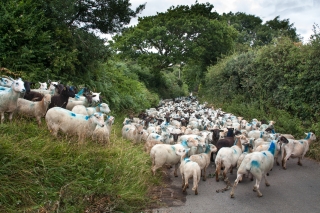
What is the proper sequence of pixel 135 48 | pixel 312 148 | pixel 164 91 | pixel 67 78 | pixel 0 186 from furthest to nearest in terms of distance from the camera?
pixel 164 91
pixel 135 48
pixel 67 78
pixel 312 148
pixel 0 186

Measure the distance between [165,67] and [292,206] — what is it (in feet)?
81.0

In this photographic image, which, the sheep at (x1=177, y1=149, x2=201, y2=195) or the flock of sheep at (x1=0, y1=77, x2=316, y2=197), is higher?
the flock of sheep at (x1=0, y1=77, x2=316, y2=197)

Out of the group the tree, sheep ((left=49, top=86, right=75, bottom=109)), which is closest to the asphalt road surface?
sheep ((left=49, top=86, right=75, bottom=109))

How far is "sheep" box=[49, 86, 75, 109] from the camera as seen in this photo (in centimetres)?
786

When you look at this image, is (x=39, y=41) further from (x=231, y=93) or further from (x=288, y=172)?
(x=231, y=93)

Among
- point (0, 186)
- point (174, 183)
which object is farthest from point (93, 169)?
point (174, 183)

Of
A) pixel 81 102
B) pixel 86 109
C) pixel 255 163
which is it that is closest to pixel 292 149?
pixel 255 163

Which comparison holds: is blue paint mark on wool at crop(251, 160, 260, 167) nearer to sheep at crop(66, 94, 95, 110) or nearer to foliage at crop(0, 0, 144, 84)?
sheep at crop(66, 94, 95, 110)

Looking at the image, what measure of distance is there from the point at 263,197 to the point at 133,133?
4600 millimetres

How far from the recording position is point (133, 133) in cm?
918

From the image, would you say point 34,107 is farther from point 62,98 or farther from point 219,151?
point 219,151

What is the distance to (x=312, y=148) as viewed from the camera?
9281 mm

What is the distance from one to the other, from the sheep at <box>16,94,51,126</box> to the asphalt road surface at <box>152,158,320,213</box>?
3813mm

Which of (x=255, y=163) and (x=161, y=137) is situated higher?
(x=255, y=163)
